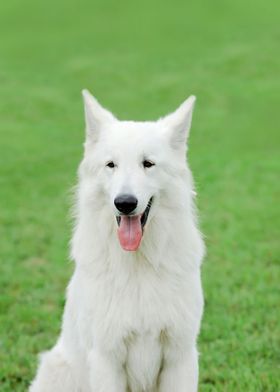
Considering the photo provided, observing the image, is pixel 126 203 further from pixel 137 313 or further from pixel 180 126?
pixel 137 313

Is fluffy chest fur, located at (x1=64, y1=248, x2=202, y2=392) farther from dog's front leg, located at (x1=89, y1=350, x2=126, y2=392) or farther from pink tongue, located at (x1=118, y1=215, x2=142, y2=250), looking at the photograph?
pink tongue, located at (x1=118, y1=215, x2=142, y2=250)

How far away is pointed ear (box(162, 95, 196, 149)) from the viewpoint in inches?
162

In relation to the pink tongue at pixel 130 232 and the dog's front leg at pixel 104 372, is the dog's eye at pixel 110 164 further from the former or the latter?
the dog's front leg at pixel 104 372

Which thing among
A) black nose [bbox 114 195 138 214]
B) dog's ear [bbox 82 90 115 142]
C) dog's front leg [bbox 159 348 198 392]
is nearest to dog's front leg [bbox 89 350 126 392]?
dog's front leg [bbox 159 348 198 392]

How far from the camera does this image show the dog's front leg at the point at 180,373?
→ 13.9ft

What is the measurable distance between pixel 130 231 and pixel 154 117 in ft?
40.2

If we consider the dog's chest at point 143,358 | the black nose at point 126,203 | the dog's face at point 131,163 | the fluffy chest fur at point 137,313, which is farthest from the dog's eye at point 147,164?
the dog's chest at point 143,358

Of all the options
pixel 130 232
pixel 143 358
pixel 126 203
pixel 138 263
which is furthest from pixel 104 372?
pixel 126 203

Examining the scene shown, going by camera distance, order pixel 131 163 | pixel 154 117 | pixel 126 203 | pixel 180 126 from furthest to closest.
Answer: pixel 154 117 → pixel 180 126 → pixel 131 163 → pixel 126 203

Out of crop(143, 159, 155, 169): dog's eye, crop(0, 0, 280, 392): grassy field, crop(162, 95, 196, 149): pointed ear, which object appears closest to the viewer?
crop(143, 159, 155, 169): dog's eye

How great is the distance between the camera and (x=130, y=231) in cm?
402

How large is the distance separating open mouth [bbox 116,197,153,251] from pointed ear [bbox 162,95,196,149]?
383 millimetres

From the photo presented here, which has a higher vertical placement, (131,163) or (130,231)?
(131,163)

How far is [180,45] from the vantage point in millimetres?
22906
